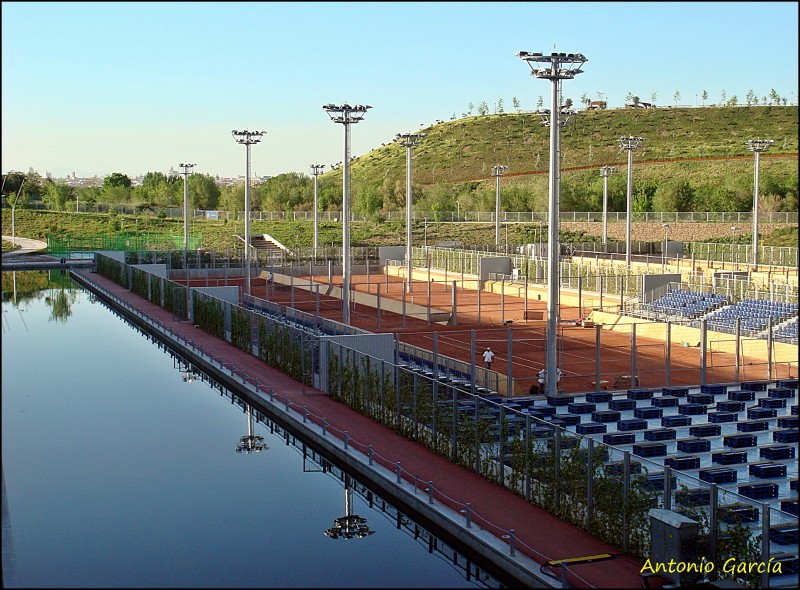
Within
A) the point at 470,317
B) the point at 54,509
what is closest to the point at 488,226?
the point at 470,317

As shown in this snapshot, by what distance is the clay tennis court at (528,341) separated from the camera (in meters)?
37.5

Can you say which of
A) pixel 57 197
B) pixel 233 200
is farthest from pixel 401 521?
pixel 233 200

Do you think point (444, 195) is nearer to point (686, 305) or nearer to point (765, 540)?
point (686, 305)

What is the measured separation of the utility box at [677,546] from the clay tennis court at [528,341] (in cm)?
1535

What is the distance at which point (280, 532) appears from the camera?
22.0 meters

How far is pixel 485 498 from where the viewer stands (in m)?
22.2

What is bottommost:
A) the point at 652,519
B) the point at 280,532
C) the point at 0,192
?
the point at 280,532

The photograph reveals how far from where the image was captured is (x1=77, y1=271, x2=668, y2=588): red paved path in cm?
1794

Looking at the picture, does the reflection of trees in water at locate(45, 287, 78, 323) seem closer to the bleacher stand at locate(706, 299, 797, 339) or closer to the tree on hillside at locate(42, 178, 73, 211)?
the bleacher stand at locate(706, 299, 797, 339)

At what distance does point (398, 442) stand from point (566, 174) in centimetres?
13513

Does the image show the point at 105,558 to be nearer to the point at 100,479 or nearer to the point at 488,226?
the point at 100,479

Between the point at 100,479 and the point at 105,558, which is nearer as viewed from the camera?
the point at 105,558

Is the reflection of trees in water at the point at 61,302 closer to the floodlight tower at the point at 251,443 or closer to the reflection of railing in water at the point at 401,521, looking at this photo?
the floodlight tower at the point at 251,443

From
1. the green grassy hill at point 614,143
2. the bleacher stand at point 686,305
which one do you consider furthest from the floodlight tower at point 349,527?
the green grassy hill at point 614,143
